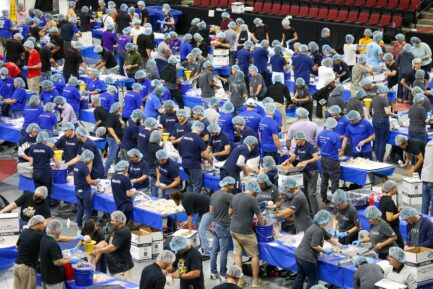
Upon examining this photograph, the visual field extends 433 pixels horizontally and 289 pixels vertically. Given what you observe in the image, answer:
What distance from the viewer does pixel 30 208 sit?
52.1 feet

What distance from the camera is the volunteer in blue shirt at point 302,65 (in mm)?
24281

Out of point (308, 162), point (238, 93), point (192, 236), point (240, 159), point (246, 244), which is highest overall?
point (238, 93)

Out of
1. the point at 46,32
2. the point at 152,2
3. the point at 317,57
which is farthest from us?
the point at 152,2

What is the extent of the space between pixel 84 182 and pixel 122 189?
916 mm

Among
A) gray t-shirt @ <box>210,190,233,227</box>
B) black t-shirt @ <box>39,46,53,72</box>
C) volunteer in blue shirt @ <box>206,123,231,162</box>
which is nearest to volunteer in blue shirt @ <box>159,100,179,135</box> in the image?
volunteer in blue shirt @ <box>206,123,231,162</box>

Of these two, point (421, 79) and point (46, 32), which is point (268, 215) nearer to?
point (421, 79)

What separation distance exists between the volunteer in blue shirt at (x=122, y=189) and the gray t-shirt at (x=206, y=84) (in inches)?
254

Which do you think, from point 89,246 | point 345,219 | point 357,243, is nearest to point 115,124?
point 89,246

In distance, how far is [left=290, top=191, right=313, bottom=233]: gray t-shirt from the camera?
15.6m

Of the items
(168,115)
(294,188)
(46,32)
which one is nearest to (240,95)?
(168,115)

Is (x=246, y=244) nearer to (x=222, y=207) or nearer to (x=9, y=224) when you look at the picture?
(x=222, y=207)

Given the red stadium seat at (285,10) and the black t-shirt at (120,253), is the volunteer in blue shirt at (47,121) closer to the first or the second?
the black t-shirt at (120,253)

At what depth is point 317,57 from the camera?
85.4ft

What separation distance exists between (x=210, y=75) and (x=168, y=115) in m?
3.22
